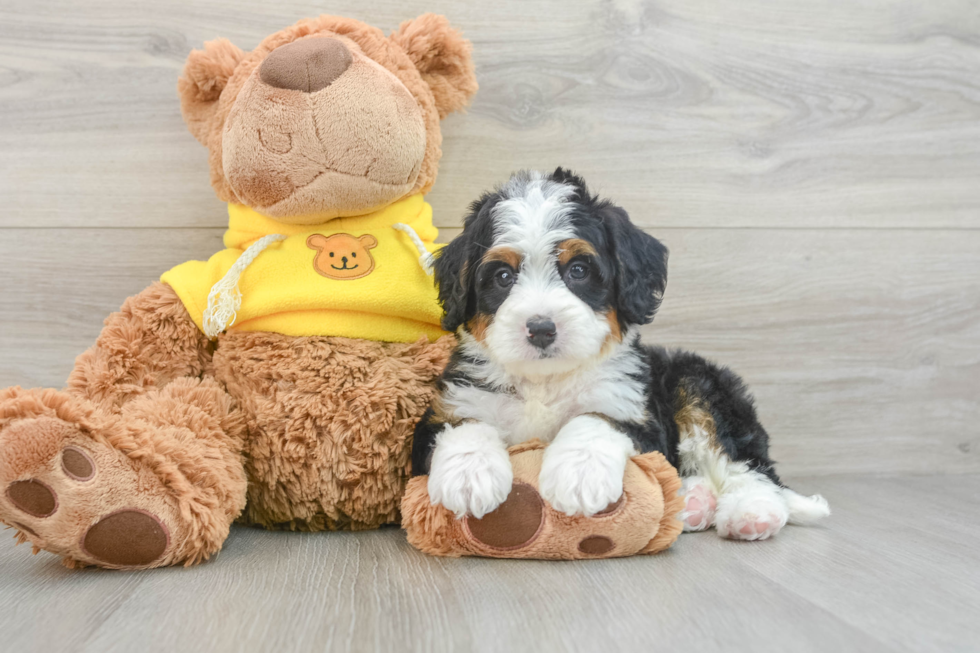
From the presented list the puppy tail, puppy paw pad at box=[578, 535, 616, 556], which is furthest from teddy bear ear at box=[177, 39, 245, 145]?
the puppy tail

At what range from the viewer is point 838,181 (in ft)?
8.11

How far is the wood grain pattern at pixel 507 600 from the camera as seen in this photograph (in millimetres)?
1097

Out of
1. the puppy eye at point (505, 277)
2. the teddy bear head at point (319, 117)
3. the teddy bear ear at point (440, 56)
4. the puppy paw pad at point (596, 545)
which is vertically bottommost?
the puppy paw pad at point (596, 545)

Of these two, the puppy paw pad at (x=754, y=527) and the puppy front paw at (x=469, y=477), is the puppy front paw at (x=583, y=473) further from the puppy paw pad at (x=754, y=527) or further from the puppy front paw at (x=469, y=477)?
the puppy paw pad at (x=754, y=527)

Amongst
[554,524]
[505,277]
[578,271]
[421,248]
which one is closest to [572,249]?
[578,271]

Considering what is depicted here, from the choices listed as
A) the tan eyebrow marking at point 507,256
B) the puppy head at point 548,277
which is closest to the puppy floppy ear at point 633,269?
the puppy head at point 548,277

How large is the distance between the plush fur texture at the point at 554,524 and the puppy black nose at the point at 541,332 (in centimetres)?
23

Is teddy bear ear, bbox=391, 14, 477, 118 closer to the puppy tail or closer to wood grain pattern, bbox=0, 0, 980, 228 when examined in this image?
wood grain pattern, bbox=0, 0, 980, 228

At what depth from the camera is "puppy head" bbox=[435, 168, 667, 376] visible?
1.46m

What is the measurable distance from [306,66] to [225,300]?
0.57m

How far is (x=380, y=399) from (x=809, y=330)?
1552 millimetres

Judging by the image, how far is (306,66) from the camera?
1.67 meters

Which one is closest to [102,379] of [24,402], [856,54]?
[24,402]

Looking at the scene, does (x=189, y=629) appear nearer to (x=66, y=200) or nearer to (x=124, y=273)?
(x=124, y=273)
